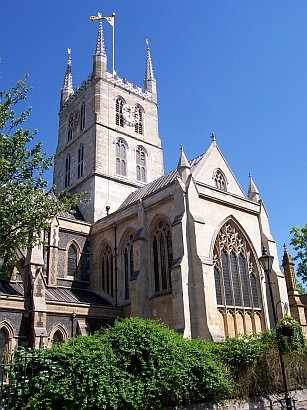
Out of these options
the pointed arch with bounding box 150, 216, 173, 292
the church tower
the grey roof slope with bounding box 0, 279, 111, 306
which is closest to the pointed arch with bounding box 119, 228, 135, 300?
the grey roof slope with bounding box 0, 279, 111, 306

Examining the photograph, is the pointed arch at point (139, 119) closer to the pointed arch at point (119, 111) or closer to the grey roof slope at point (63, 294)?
the pointed arch at point (119, 111)

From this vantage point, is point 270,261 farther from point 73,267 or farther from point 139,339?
point 73,267

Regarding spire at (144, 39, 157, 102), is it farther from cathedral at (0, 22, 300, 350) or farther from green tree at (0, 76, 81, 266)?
green tree at (0, 76, 81, 266)

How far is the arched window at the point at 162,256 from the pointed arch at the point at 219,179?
478 centimetres

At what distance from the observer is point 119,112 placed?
3619 cm

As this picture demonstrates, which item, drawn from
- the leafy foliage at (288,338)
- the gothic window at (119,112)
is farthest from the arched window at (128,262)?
the gothic window at (119,112)

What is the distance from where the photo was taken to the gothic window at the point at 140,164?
1382 inches

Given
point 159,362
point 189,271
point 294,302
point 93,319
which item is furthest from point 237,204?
point 159,362

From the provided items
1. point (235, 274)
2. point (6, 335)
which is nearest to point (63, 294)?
point (6, 335)

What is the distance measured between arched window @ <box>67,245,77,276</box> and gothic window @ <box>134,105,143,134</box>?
14.8 metres

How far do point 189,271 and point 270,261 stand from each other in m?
6.31

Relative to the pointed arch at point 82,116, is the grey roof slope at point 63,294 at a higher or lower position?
lower

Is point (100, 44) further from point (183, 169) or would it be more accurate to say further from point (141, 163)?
point (183, 169)

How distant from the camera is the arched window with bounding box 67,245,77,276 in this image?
25.9m
